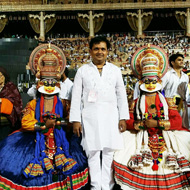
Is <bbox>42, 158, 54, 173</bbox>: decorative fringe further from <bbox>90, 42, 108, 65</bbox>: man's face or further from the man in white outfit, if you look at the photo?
<bbox>90, 42, 108, 65</bbox>: man's face

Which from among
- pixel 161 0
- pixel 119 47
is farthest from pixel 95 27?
pixel 161 0

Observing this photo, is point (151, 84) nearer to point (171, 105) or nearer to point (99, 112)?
point (171, 105)

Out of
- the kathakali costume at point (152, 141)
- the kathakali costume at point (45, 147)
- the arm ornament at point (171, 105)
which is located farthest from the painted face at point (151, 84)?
the kathakali costume at point (45, 147)

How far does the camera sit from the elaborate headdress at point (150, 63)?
3.41 meters

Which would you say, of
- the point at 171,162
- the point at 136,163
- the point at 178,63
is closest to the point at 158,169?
the point at 171,162

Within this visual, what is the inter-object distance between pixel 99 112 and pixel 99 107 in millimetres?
69

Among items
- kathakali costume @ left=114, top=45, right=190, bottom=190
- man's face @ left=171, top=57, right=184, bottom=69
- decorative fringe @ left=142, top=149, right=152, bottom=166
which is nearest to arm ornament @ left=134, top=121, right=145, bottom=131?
kathakali costume @ left=114, top=45, right=190, bottom=190

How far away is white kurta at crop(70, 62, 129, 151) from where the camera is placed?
303 centimetres

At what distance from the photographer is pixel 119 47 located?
17891 mm

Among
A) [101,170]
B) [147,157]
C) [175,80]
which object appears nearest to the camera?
[147,157]

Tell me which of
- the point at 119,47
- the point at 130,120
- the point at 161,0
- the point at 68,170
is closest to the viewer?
the point at 68,170

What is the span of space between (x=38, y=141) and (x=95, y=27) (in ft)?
64.2

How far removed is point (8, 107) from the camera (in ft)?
11.5

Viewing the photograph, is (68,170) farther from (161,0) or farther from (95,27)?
(161,0)
